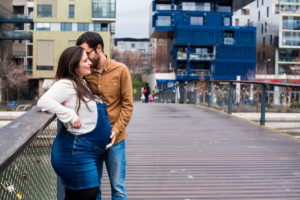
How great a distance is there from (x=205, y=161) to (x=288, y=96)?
355 cm

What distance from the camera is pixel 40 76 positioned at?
156 feet

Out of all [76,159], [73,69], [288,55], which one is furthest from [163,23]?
[76,159]

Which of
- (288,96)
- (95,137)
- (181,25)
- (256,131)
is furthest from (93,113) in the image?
(181,25)

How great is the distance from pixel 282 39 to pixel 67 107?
58.9m

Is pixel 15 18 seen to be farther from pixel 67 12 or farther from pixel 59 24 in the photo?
pixel 67 12

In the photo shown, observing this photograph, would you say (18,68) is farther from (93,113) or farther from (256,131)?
(93,113)

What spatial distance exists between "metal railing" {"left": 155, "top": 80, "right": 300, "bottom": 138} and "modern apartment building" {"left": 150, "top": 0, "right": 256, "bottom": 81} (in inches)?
1369

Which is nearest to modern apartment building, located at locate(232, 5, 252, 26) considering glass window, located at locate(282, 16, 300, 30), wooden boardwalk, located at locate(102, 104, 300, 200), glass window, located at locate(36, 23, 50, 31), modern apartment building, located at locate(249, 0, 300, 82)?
modern apartment building, located at locate(249, 0, 300, 82)

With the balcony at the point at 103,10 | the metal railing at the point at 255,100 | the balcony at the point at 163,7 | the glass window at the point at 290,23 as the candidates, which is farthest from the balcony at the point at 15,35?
the glass window at the point at 290,23

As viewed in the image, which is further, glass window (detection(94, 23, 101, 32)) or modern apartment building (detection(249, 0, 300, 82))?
modern apartment building (detection(249, 0, 300, 82))

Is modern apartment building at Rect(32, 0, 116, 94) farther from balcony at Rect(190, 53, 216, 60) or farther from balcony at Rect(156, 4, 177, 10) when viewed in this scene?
balcony at Rect(190, 53, 216, 60)

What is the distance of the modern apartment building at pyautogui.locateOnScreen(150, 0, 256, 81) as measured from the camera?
52219 mm

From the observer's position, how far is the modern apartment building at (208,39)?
171ft

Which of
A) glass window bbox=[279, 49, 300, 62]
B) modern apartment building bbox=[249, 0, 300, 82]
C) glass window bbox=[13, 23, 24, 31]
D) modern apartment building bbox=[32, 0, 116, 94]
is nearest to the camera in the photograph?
modern apartment building bbox=[32, 0, 116, 94]
